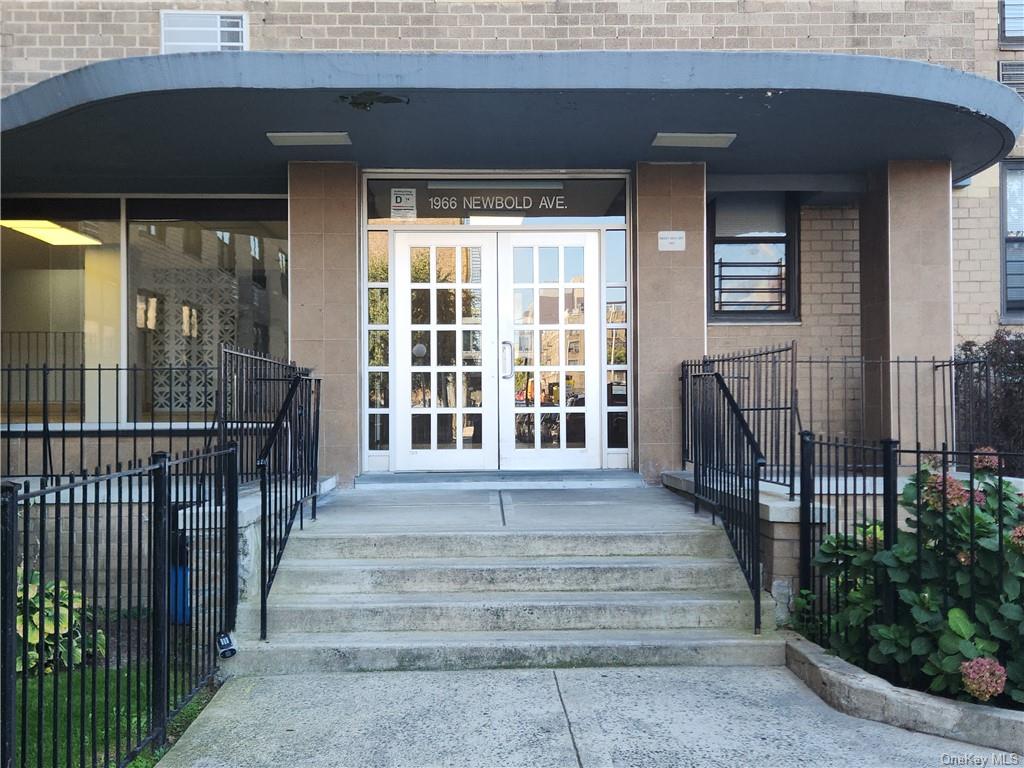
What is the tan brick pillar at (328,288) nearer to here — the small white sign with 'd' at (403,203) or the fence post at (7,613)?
the small white sign with 'd' at (403,203)

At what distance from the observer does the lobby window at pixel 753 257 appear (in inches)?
361

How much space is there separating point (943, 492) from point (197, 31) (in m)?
8.25

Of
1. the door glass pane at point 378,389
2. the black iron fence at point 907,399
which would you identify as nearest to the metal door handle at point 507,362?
the door glass pane at point 378,389

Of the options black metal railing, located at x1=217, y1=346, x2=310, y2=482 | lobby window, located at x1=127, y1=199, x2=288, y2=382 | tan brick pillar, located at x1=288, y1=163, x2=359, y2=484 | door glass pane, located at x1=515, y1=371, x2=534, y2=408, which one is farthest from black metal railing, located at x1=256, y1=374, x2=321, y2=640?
lobby window, located at x1=127, y1=199, x2=288, y2=382

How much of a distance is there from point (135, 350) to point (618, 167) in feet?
18.5

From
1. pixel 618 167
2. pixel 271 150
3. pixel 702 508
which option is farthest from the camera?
pixel 618 167

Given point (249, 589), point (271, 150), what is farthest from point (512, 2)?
point (249, 589)

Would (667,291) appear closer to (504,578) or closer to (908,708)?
(504,578)

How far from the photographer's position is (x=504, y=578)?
5.33 meters

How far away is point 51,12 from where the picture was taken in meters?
8.31

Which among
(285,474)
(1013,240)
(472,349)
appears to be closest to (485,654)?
(285,474)

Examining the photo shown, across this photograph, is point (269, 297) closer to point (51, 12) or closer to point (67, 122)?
point (67, 122)

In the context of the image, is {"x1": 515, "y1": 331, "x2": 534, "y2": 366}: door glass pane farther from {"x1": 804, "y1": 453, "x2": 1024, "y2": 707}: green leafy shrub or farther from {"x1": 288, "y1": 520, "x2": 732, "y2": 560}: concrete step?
{"x1": 804, "y1": 453, "x2": 1024, "y2": 707}: green leafy shrub

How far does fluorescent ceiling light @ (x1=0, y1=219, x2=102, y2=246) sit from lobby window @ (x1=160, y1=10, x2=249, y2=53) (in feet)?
7.52
